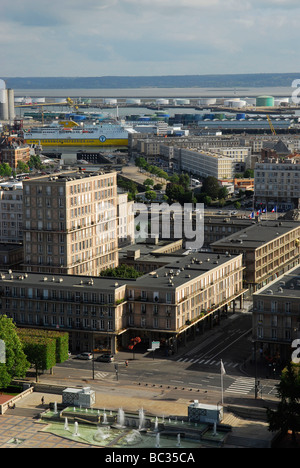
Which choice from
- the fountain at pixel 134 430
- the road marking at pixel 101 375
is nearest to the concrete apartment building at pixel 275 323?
the road marking at pixel 101 375

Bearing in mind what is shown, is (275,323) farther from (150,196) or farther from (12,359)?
(150,196)

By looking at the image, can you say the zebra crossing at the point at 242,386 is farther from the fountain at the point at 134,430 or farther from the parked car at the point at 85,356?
the parked car at the point at 85,356

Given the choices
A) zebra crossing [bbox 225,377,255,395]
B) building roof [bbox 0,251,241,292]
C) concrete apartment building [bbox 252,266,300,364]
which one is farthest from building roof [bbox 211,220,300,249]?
zebra crossing [bbox 225,377,255,395]

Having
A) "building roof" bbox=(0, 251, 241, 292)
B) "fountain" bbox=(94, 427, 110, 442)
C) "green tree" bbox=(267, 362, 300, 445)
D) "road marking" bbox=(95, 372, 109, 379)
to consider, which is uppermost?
"building roof" bbox=(0, 251, 241, 292)

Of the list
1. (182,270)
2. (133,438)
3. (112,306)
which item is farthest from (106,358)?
(133,438)

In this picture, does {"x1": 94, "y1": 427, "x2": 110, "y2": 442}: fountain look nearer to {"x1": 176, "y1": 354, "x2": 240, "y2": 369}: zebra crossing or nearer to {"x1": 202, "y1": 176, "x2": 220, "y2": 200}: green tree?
{"x1": 176, "y1": 354, "x2": 240, "y2": 369}: zebra crossing
